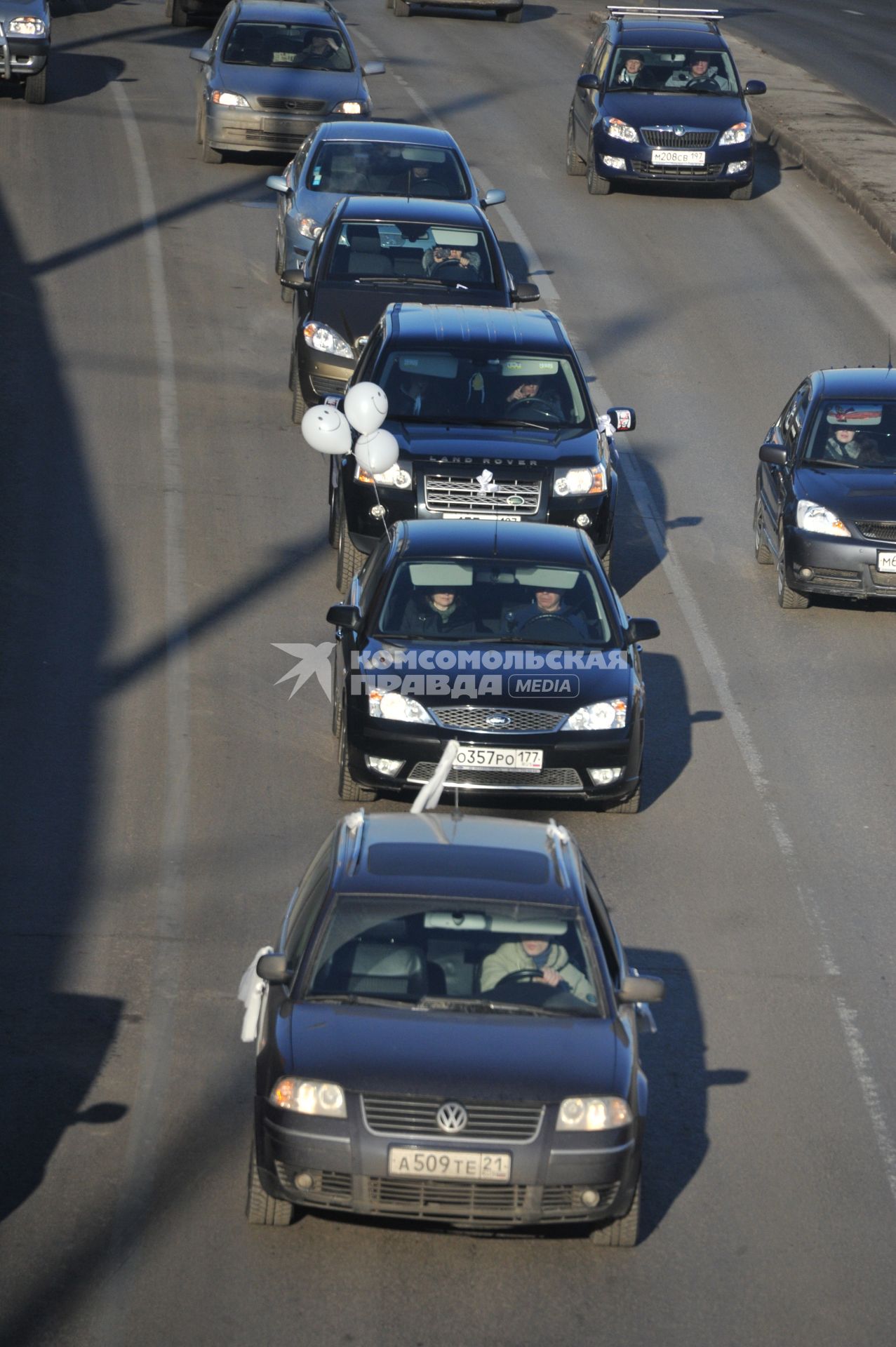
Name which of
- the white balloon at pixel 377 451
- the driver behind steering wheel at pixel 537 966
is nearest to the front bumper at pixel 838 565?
the white balloon at pixel 377 451

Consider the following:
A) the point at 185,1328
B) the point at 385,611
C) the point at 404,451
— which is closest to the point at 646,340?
the point at 404,451

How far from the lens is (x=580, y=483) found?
14.8 metres

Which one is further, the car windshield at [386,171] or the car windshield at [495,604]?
the car windshield at [386,171]

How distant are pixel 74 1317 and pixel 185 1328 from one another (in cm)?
37

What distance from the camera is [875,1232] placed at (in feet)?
25.8

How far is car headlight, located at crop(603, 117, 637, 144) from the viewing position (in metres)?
26.0

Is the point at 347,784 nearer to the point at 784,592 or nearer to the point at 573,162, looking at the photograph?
the point at 784,592

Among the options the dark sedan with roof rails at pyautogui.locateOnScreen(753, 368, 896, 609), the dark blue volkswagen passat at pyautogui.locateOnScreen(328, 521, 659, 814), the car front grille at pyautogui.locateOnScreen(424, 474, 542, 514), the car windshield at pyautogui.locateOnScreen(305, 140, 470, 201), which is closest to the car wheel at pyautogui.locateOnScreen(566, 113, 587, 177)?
the car windshield at pyautogui.locateOnScreen(305, 140, 470, 201)

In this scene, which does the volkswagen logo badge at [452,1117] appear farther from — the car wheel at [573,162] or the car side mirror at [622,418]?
the car wheel at [573,162]

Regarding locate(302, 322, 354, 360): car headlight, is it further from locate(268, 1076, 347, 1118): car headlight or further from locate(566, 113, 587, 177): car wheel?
Result: locate(268, 1076, 347, 1118): car headlight

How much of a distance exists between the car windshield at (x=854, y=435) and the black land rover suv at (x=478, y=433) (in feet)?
5.30

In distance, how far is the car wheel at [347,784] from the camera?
11766mm

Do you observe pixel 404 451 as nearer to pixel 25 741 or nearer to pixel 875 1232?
pixel 25 741

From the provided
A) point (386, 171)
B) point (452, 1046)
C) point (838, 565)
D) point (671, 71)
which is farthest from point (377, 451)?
point (671, 71)
